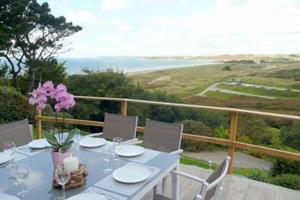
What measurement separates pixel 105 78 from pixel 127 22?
285 centimetres

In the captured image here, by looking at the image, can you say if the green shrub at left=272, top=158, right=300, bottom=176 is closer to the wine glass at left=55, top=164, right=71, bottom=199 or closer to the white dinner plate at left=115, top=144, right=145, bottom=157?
the white dinner plate at left=115, top=144, right=145, bottom=157

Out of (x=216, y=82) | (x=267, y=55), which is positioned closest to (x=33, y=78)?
(x=216, y=82)

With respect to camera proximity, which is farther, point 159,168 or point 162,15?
point 162,15

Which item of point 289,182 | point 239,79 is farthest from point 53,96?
point 239,79

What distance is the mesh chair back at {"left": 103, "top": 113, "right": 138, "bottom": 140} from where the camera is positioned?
10.0 feet

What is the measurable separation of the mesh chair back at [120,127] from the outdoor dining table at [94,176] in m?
0.65

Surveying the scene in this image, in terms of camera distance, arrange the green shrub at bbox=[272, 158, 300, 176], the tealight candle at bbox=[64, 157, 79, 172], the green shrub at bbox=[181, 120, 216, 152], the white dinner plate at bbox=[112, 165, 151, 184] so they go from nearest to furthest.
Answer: the tealight candle at bbox=[64, 157, 79, 172] < the white dinner plate at bbox=[112, 165, 151, 184] < the green shrub at bbox=[272, 158, 300, 176] < the green shrub at bbox=[181, 120, 216, 152]

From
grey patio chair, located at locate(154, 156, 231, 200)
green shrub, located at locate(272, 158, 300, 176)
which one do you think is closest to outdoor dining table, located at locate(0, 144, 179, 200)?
grey patio chair, located at locate(154, 156, 231, 200)

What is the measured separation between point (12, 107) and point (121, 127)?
5839 millimetres

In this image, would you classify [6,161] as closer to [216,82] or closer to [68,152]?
[68,152]

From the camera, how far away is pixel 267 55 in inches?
380

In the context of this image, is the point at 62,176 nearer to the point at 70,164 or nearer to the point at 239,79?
the point at 70,164

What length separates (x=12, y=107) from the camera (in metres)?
Result: 7.77

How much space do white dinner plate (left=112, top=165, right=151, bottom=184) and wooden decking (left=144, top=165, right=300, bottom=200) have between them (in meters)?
1.28
